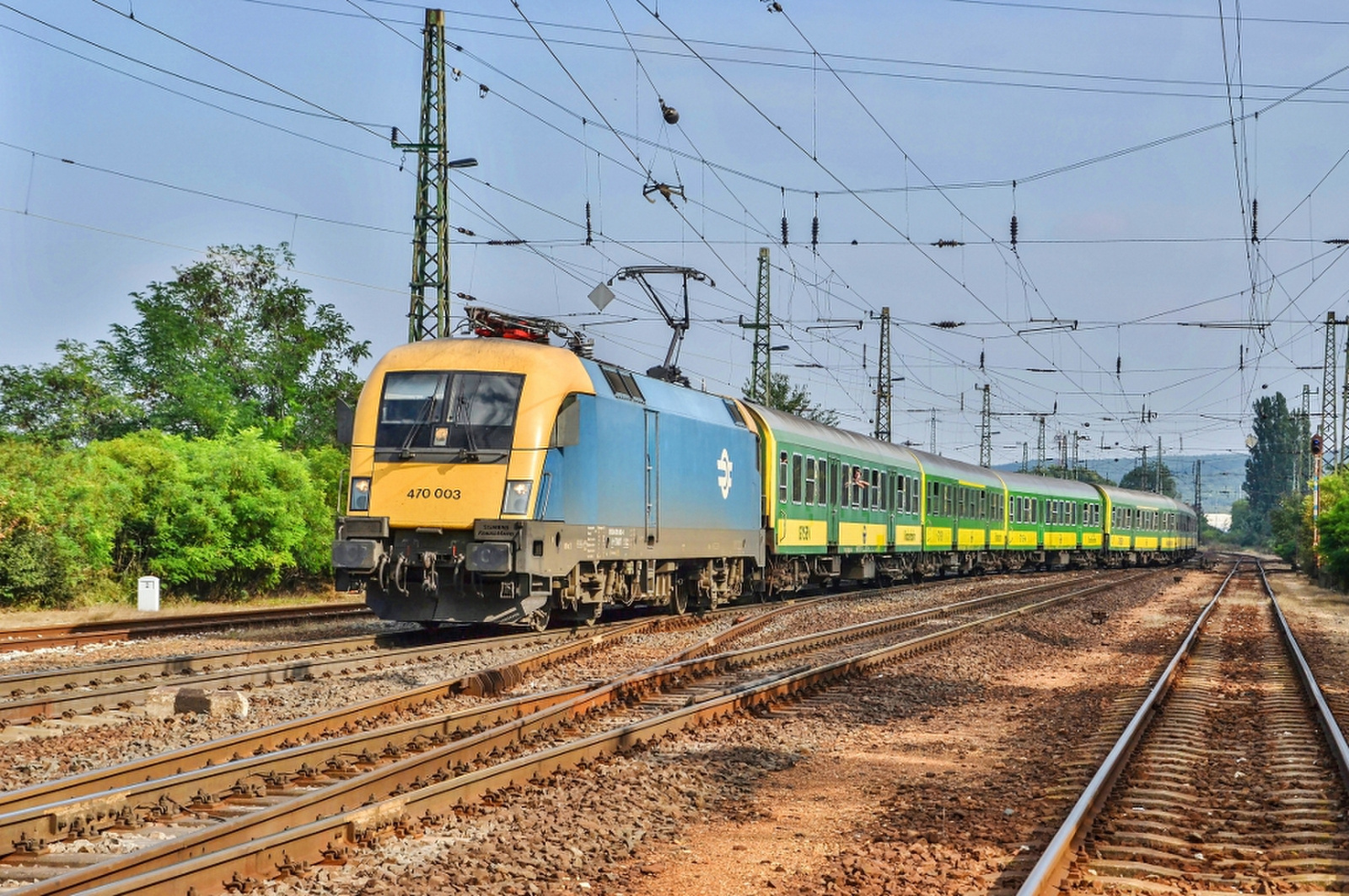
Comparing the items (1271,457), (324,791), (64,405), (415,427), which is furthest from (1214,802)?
Answer: (1271,457)

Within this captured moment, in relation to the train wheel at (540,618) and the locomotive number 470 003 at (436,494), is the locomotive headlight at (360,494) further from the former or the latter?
the train wheel at (540,618)

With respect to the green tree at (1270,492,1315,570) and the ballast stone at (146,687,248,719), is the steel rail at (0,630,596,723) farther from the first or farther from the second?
the green tree at (1270,492,1315,570)

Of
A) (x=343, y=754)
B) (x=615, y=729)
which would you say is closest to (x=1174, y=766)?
(x=615, y=729)

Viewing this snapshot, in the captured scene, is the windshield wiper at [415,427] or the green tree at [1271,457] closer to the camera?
the windshield wiper at [415,427]

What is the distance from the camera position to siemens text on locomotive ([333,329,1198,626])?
51.4 ft

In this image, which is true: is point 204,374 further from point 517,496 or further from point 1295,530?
point 1295,530

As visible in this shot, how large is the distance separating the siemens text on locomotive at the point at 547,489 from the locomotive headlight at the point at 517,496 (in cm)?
2

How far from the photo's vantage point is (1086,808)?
7.55 meters

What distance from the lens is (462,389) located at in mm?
16172

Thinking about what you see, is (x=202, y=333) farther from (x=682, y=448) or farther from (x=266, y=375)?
(x=682, y=448)

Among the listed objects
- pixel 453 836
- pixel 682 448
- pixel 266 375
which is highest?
pixel 266 375

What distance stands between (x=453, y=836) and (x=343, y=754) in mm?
2099

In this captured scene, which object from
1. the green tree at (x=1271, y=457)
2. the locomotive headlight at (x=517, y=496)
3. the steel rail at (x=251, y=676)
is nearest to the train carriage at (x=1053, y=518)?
the steel rail at (x=251, y=676)

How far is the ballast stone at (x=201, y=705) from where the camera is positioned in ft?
35.3
